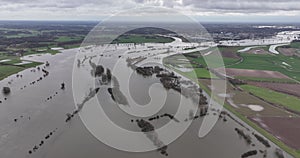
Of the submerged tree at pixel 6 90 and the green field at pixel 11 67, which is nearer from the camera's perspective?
the submerged tree at pixel 6 90

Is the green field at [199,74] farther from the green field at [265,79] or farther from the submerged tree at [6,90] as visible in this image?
the submerged tree at [6,90]

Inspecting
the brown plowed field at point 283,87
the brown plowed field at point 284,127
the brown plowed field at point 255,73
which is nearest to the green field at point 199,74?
the brown plowed field at point 255,73

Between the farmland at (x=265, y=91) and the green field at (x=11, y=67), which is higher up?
the green field at (x=11, y=67)

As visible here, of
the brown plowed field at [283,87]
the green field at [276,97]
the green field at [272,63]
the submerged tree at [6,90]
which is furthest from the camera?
the green field at [272,63]

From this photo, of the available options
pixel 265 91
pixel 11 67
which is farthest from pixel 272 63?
pixel 11 67

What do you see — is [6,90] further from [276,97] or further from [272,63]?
[272,63]

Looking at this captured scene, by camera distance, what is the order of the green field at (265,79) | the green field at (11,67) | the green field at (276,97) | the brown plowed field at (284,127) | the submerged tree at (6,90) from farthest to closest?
the green field at (11,67) < the green field at (265,79) < the submerged tree at (6,90) < the green field at (276,97) < the brown plowed field at (284,127)

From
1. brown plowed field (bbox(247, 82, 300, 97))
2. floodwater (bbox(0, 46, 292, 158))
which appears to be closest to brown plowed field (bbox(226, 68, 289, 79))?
brown plowed field (bbox(247, 82, 300, 97))

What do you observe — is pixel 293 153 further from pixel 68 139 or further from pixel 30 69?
pixel 30 69
